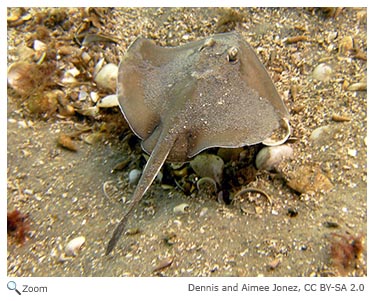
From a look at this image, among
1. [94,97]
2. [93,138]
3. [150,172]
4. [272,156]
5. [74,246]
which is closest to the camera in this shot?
[150,172]

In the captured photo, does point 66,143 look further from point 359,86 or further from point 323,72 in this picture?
point 359,86

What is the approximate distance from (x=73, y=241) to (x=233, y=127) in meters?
2.00

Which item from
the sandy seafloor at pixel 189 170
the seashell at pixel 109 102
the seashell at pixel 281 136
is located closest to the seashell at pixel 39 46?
the sandy seafloor at pixel 189 170

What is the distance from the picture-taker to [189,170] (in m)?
3.55

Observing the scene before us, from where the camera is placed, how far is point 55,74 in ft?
14.0

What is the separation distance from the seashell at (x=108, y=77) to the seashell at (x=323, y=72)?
271 centimetres

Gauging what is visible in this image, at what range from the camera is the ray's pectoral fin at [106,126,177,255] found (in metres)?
2.75

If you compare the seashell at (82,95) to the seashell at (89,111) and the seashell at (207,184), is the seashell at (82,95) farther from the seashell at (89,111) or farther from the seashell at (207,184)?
the seashell at (207,184)

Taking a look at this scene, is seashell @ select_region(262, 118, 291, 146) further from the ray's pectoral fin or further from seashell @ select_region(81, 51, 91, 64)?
seashell @ select_region(81, 51, 91, 64)

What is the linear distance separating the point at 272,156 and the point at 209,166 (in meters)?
0.70

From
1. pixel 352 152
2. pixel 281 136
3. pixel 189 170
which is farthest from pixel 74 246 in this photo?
pixel 352 152

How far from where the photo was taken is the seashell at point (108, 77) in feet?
13.7

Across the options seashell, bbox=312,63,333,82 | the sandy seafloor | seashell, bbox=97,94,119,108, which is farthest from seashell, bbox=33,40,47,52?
seashell, bbox=312,63,333,82

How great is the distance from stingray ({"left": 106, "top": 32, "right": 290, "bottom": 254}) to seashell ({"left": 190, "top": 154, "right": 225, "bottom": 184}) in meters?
0.33
